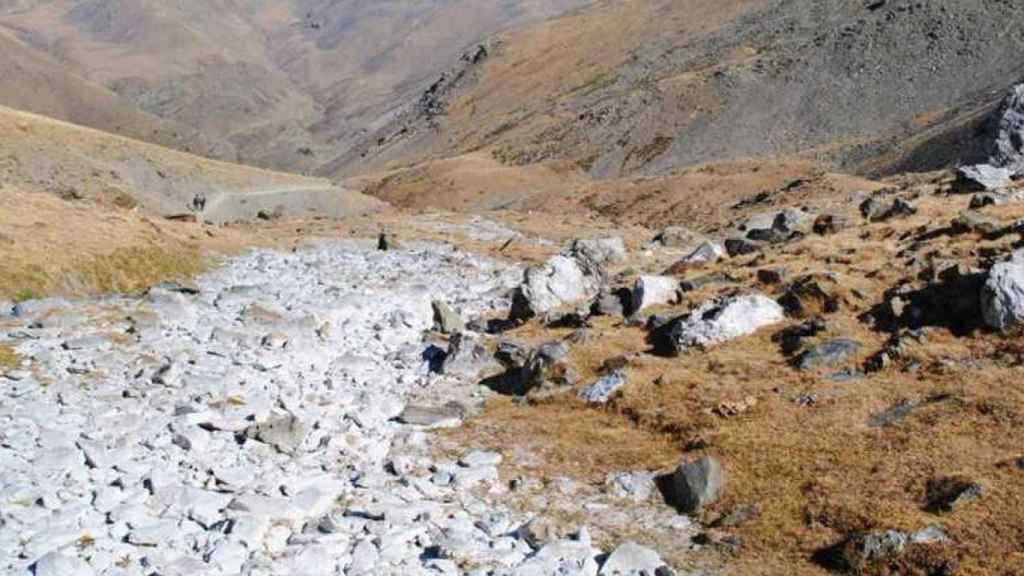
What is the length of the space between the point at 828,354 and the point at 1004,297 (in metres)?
3.90

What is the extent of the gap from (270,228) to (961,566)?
53.1m

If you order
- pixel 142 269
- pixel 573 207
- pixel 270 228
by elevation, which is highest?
pixel 142 269

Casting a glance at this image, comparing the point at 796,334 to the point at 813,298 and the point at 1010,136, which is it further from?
the point at 1010,136

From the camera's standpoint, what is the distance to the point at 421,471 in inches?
765

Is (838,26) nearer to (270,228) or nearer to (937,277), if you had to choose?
(270,228)

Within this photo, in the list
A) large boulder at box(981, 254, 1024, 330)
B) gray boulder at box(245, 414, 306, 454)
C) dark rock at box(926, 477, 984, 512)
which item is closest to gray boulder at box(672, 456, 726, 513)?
dark rock at box(926, 477, 984, 512)

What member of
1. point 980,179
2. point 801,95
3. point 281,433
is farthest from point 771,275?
point 801,95

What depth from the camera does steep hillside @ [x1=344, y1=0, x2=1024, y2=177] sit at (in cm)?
9188

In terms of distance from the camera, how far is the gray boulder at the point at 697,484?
17344 millimetres

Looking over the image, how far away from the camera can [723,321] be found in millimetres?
26078

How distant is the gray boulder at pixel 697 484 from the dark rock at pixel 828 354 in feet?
19.2

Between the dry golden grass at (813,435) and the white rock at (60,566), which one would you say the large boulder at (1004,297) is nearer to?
the dry golden grass at (813,435)

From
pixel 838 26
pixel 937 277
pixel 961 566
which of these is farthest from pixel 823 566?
pixel 838 26

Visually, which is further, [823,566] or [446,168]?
[446,168]
